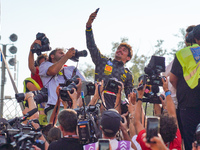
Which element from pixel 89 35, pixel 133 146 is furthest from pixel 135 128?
pixel 89 35

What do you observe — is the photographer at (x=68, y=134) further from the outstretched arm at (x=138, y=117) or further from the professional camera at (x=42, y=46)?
the professional camera at (x=42, y=46)

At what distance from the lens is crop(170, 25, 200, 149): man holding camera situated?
195 inches

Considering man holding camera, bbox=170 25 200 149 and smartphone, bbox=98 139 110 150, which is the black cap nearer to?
man holding camera, bbox=170 25 200 149

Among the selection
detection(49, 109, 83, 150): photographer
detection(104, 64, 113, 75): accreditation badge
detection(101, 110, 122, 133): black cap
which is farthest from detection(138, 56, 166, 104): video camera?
detection(104, 64, 113, 75): accreditation badge

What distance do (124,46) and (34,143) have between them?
3.74 meters

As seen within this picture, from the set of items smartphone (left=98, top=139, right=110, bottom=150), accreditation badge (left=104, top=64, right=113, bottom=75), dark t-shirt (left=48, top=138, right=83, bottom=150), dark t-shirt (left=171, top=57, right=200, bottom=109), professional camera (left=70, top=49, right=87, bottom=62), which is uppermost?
professional camera (left=70, top=49, right=87, bottom=62)

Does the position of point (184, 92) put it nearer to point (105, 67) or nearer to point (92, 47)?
point (105, 67)

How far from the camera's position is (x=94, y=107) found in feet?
16.1

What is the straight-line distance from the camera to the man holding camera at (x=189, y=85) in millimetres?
4961

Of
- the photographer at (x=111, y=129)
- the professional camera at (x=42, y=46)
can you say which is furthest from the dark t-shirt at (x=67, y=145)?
the professional camera at (x=42, y=46)

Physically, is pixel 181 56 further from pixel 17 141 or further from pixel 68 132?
pixel 17 141

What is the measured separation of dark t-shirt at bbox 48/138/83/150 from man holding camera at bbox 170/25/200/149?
4.52 ft

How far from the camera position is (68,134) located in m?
4.51

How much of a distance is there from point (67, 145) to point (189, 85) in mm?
1682
